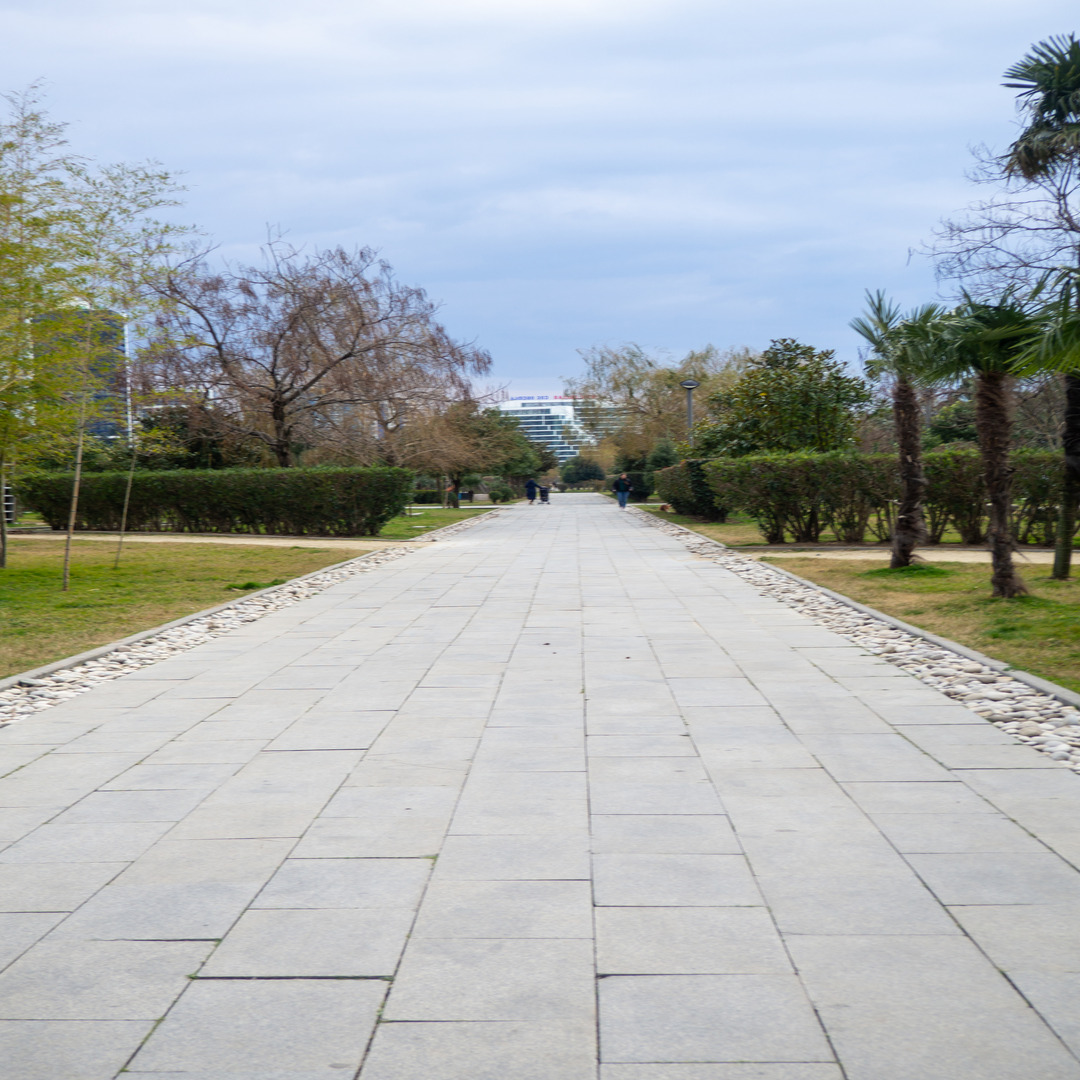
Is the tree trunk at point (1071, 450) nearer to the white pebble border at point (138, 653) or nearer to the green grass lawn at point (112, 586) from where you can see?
the white pebble border at point (138, 653)

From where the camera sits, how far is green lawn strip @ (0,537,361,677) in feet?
28.8

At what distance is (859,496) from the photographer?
17.8m

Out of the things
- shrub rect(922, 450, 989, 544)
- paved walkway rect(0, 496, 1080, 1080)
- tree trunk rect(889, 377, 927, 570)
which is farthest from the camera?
shrub rect(922, 450, 989, 544)

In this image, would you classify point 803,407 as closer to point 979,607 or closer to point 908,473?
point 908,473

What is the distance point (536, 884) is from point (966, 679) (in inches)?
164

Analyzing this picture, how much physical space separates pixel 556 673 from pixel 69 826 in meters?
3.54

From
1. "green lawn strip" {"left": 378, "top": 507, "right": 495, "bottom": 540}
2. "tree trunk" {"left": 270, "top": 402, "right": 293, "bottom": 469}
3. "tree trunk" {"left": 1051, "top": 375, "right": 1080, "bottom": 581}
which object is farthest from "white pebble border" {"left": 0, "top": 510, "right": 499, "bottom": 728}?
"tree trunk" {"left": 270, "top": 402, "right": 293, "bottom": 469}

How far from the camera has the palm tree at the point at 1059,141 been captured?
10.6 m

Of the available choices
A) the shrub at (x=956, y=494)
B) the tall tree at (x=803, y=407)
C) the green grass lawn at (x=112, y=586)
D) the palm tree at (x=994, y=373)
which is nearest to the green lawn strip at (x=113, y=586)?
the green grass lawn at (x=112, y=586)

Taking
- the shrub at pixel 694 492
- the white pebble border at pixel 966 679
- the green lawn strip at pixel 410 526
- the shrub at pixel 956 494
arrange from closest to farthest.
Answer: the white pebble border at pixel 966 679, the shrub at pixel 956 494, the green lawn strip at pixel 410 526, the shrub at pixel 694 492

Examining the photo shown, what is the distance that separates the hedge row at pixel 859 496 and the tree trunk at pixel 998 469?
17.9 feet

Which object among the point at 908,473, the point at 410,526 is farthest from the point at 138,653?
the point at 410,526

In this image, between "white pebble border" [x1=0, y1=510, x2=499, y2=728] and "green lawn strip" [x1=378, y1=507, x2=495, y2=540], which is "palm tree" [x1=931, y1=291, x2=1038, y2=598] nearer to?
"white pebble border" [x1=0, y1=510, x2=499, y2=728]

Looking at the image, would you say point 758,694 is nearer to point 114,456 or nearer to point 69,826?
point 69,826
